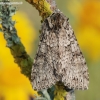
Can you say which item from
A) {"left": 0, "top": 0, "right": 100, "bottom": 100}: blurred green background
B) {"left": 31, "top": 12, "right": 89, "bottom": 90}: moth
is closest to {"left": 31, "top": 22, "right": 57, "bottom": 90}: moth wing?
{"left": 31, "top": 12, "right": 89, "bottom": 90}: moth

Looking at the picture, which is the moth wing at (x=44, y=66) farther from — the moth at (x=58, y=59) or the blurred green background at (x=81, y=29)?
the blurred green background at (x=81, y=29)

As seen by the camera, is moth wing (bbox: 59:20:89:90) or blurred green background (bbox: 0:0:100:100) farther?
blurred green background (bbox: 0:0:100:100)

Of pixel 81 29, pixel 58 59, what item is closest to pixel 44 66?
pixel 58 59

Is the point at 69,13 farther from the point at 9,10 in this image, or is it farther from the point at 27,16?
the point at 9,10

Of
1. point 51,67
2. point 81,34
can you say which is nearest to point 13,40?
point 51,67

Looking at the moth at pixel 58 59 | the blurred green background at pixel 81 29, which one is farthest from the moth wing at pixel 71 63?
the blurred green background at pixel 81 29

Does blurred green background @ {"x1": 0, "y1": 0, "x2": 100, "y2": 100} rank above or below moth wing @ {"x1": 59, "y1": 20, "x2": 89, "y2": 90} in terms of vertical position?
above

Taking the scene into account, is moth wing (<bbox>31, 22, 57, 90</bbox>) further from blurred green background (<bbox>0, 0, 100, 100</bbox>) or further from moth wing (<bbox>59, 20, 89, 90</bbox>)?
blurred green background (<bbox>0, 0, 100, 100</bbox>)

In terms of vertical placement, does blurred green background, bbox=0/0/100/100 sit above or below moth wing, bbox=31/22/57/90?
above
